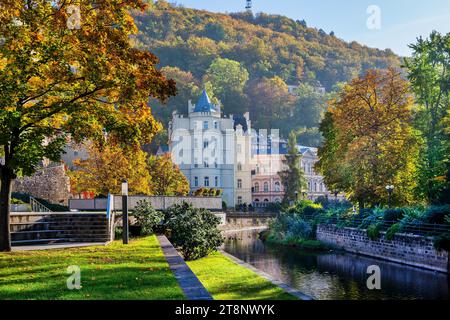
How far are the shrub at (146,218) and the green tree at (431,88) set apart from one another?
63.5 ft

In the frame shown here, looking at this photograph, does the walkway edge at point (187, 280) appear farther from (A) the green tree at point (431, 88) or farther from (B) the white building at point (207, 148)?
(B) the white building at point (207, 148)

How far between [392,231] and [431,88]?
15884 mm

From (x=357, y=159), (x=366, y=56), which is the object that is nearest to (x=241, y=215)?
(x=357, y=159)

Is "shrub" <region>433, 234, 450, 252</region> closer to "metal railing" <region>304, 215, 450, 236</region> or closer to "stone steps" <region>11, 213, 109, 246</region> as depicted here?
"metal railing" <region>304, 215, 450, 236</region>

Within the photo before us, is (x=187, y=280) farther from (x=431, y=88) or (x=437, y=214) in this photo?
(x=431, y=88)

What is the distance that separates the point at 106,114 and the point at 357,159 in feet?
77.4

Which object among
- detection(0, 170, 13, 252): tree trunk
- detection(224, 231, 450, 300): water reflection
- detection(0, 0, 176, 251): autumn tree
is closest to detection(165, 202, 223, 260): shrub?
detection(224, 231, 450, 300): water reflection

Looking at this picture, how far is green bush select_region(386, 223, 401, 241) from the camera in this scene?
30.9 m

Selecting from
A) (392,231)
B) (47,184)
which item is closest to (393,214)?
(392,231)

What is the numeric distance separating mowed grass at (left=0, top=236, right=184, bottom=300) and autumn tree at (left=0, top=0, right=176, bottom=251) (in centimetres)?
395

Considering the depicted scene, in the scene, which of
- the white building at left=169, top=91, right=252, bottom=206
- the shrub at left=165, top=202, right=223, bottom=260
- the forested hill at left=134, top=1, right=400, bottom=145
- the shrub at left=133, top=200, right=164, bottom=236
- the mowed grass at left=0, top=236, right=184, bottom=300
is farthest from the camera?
the forested hill at left=134, top=1, right=400, bottom=145

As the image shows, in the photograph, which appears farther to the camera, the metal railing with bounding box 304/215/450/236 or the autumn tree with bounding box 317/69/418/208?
the autumn tree with bounding box 317/69/418/208

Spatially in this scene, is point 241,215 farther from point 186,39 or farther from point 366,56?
point 366,56

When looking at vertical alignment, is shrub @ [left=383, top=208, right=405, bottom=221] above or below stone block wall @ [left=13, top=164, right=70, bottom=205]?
below
